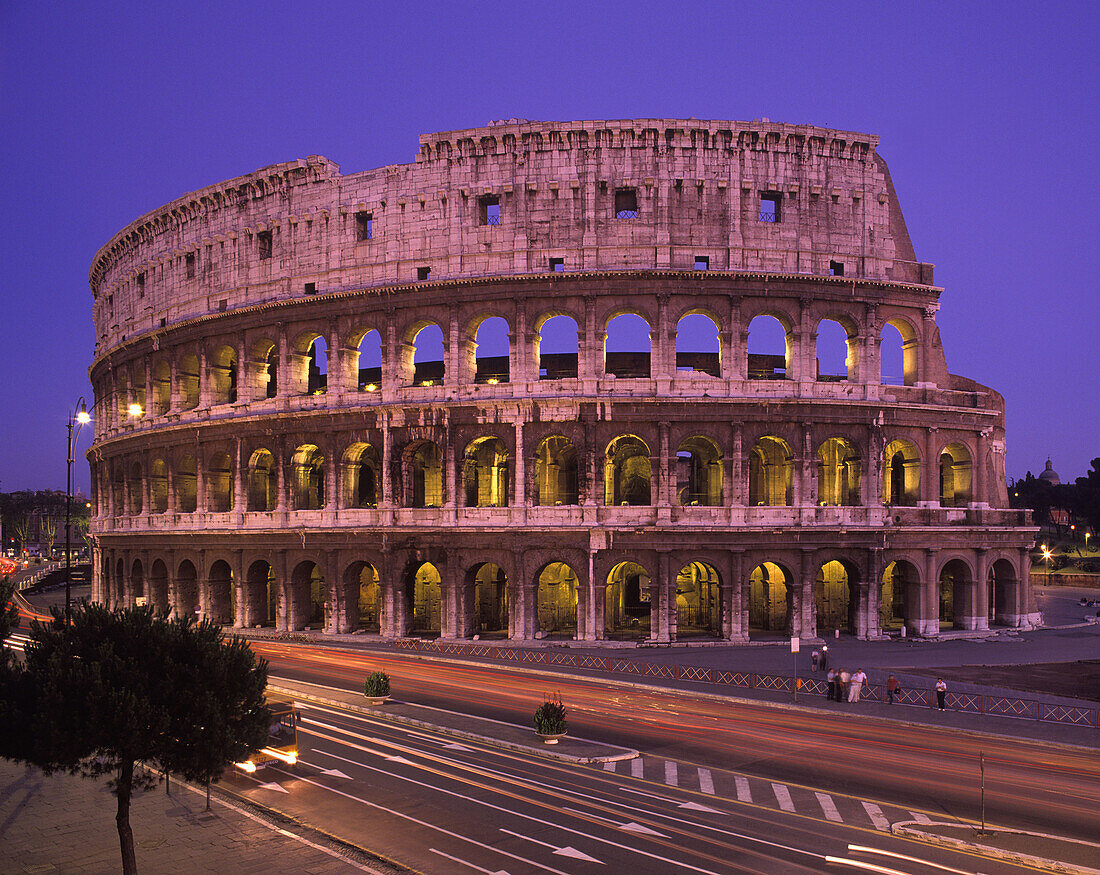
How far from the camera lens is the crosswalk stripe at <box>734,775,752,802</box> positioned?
16031mm

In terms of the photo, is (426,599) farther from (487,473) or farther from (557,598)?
(487,473)

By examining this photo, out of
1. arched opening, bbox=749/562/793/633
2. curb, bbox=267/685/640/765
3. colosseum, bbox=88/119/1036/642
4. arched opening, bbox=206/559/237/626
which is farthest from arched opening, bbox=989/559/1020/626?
arched opening, bbox=206/559/237/626

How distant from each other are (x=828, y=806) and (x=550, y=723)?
6961mm

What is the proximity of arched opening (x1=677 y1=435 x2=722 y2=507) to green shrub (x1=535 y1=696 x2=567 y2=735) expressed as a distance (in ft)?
70.8

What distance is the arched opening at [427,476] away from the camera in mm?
41406

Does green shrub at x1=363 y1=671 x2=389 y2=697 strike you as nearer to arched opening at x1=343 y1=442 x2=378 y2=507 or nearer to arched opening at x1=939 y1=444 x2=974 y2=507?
arched opening at x1=343 y1=442 x2=378 y2=507

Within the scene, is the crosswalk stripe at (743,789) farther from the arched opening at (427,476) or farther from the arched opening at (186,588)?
the arched opening at (186,588)

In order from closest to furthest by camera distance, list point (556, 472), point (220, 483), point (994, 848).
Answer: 1. point (994, 848)
2. point (556, 472)
3. point (220, 483)

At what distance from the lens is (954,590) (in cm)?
3950

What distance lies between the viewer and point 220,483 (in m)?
44.2

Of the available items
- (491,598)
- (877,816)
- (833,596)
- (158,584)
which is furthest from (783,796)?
(158,584)

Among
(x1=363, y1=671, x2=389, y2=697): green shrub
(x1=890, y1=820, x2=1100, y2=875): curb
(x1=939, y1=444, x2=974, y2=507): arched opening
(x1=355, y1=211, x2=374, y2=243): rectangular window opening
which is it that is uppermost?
(x1=355, y1=211, x2=374, y2=243): rectangular window opening

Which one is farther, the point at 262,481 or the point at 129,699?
the point at 262,481

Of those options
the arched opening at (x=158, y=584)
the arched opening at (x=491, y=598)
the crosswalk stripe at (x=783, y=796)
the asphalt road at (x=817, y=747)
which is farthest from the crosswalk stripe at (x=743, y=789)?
the arched opening at (x=158, y=584)
